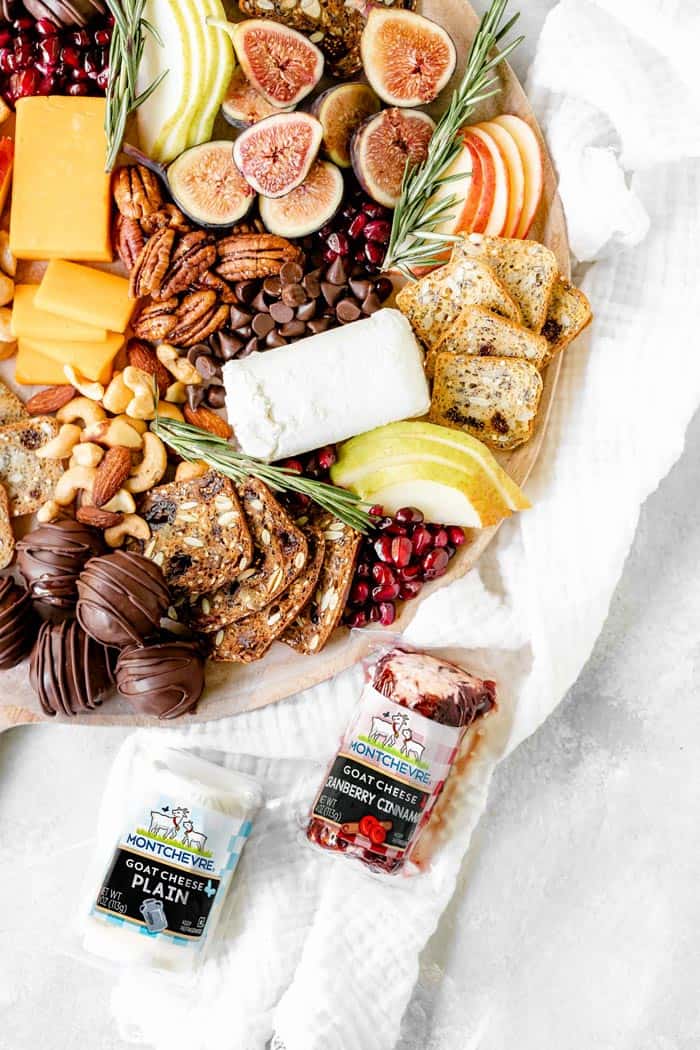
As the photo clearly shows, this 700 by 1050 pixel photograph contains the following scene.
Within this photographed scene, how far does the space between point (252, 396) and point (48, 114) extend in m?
0.80

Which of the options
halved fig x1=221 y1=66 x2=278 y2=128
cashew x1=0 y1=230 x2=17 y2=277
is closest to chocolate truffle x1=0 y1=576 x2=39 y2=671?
cashew x1=0 y1=230 x2=17 y2=277

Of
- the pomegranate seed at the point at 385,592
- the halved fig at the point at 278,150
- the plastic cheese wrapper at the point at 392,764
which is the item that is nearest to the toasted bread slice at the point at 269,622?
the pomegranate seed at the point at 385,592

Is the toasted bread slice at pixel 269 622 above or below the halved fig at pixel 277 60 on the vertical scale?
below

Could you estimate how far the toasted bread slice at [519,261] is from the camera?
2.00 m

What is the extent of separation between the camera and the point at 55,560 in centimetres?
200

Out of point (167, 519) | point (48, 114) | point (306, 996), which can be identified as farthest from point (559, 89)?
point (306, 996)

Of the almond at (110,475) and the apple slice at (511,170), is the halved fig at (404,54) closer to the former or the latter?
the apple slice at (511,170)

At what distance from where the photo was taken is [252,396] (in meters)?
1.98

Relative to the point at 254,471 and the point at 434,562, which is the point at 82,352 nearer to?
the point at 254,471

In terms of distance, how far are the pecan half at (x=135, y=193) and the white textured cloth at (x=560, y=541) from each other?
0.95 meters

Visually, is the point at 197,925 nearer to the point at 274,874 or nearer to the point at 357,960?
the point at 274,874

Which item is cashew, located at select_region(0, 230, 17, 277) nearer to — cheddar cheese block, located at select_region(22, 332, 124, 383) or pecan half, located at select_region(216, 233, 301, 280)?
cheddar cheese block, located at select_region(22, 332, 124, 383)

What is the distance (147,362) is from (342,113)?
738 millimetres

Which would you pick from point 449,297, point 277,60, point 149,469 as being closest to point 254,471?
point 149,469
